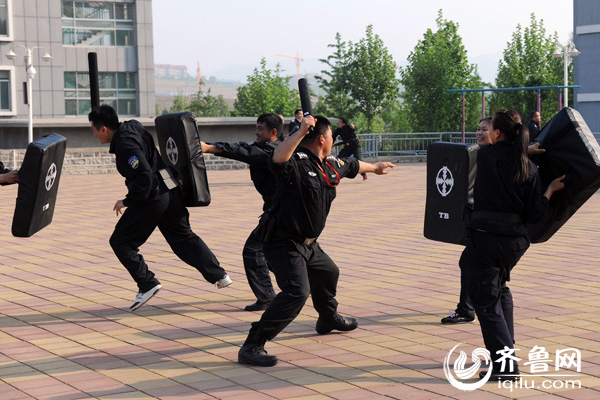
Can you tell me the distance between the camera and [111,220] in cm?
1464

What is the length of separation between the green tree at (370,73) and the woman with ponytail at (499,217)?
4830cm

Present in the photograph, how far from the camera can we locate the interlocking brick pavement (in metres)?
5.36

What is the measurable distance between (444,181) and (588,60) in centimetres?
3923

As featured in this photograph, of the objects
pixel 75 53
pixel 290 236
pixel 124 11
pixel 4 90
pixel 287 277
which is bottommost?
pixel 287 277

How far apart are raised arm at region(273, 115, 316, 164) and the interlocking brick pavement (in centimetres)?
132

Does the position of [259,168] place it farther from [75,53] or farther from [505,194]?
[75,53]

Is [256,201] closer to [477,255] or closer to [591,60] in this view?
[477,255]

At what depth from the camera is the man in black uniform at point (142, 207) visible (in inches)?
289

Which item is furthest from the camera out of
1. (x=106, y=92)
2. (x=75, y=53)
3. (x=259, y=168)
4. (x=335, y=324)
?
(x=106, y=92)

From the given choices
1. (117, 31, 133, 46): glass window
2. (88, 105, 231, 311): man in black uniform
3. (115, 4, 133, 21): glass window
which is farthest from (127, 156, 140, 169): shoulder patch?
(115, 4, 133, 21): glass window

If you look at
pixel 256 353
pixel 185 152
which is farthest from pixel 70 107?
pixel 256 353

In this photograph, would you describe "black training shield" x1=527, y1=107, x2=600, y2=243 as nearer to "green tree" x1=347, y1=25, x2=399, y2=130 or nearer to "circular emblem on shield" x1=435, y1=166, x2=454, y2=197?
"circular emblem on shield" x1=435, y1=166, x2=454, y2=197

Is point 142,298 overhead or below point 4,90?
below

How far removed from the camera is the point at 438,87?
161 feet
